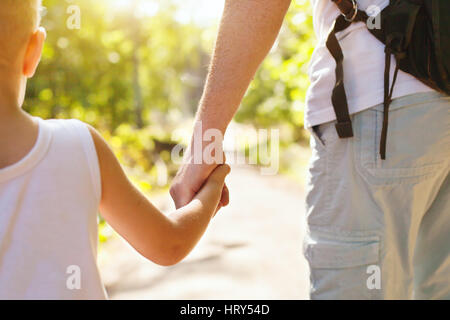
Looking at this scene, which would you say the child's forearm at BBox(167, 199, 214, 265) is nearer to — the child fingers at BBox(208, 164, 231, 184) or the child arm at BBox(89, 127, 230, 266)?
the child arm at BBox(89, 127, 230, 266)

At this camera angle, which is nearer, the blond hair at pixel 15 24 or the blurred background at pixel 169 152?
the blond hair at pixel 15 24

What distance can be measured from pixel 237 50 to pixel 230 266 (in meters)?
4.04

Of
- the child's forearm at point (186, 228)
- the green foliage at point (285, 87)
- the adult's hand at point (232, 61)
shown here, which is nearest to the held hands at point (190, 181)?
the adult's hand at point (232, 61)

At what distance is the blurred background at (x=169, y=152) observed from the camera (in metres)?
5.18

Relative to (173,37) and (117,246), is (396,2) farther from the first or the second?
(173,37)

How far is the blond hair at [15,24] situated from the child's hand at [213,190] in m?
0.73

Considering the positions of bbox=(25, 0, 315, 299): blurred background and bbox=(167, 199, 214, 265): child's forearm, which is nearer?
bbox=(167, 199, 214, 265): child's forearm

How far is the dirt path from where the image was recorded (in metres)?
4.82

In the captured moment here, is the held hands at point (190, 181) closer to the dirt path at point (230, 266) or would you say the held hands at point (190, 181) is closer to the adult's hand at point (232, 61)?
the adult's hand at point (232, 61)

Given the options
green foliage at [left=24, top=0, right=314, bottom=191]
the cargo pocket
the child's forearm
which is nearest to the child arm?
the child's forearm

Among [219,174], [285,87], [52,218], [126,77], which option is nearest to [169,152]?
[285,87]

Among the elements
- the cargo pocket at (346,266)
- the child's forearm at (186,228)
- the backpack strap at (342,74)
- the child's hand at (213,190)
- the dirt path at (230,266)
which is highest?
the backpack strap at (342,74)

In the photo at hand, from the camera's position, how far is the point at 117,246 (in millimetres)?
6652

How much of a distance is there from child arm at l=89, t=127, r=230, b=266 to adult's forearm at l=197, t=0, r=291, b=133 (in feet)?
1.30
